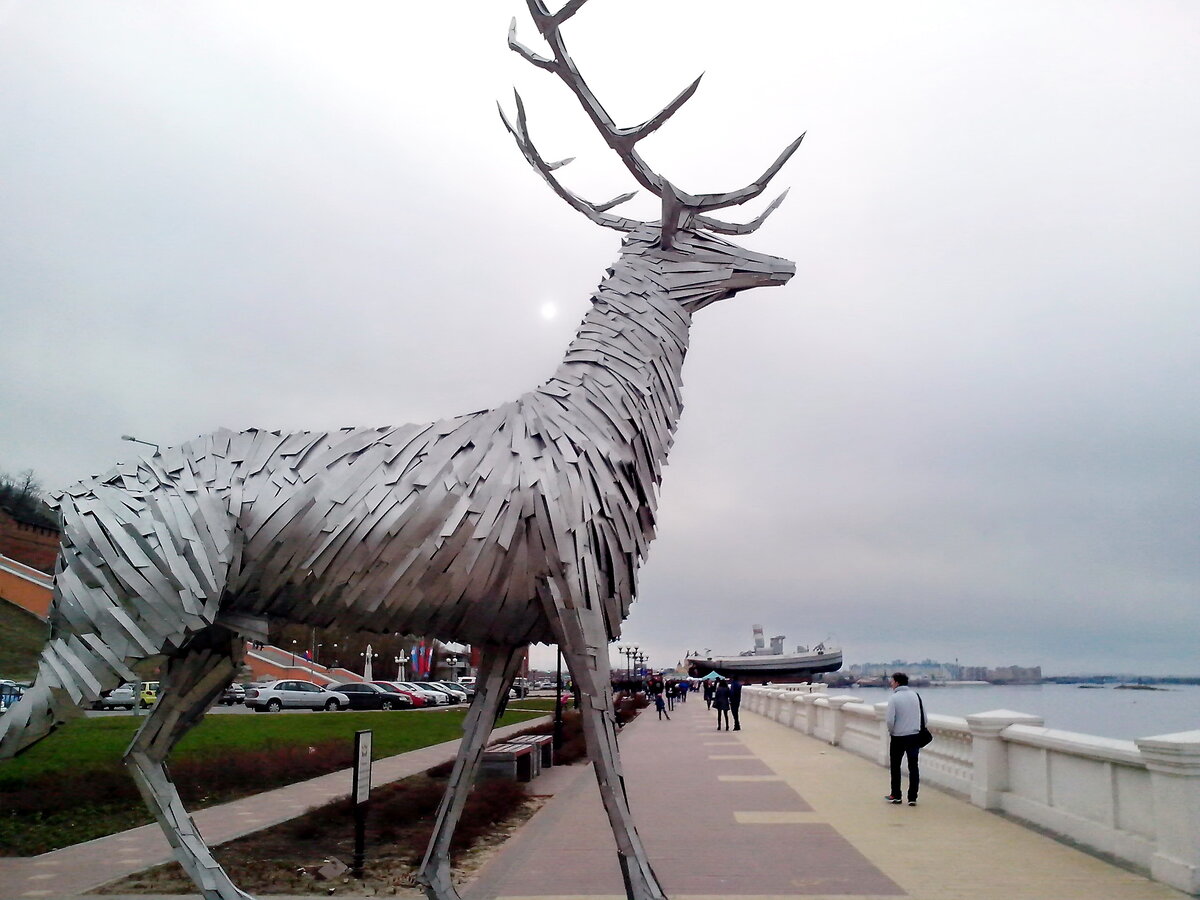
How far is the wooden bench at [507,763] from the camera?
35.2 ft

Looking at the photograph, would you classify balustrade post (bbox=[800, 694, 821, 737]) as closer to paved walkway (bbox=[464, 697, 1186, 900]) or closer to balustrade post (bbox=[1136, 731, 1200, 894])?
Answer: paved walkway (bbox=[464, 697, 1186, 900])

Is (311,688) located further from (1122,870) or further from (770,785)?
(1122,870)

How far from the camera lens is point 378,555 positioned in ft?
13.2

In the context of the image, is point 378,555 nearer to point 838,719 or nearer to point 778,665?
point 838,719

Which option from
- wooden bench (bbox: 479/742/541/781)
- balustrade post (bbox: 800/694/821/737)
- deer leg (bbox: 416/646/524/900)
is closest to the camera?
deer leg (bbox: 416/646/524/900)

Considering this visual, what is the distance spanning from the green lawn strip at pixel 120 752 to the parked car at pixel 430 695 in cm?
1133

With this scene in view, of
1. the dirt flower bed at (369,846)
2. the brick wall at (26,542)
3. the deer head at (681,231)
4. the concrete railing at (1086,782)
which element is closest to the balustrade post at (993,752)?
the concrete railing at (1086,782)

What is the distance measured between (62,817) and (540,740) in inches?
256

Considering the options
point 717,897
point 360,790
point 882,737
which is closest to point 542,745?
point 882,737

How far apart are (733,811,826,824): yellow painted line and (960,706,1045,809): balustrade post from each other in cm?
183

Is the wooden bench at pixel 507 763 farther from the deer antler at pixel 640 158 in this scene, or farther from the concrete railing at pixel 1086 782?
the deer antler at pixel 640 158

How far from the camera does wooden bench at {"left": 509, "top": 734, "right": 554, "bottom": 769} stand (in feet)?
41.6

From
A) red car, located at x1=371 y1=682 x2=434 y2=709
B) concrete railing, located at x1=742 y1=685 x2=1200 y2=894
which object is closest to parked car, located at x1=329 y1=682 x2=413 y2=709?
red car, located at x1=371 y1=682 x2=434 y2=709

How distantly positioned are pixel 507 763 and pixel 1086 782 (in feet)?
21.2
